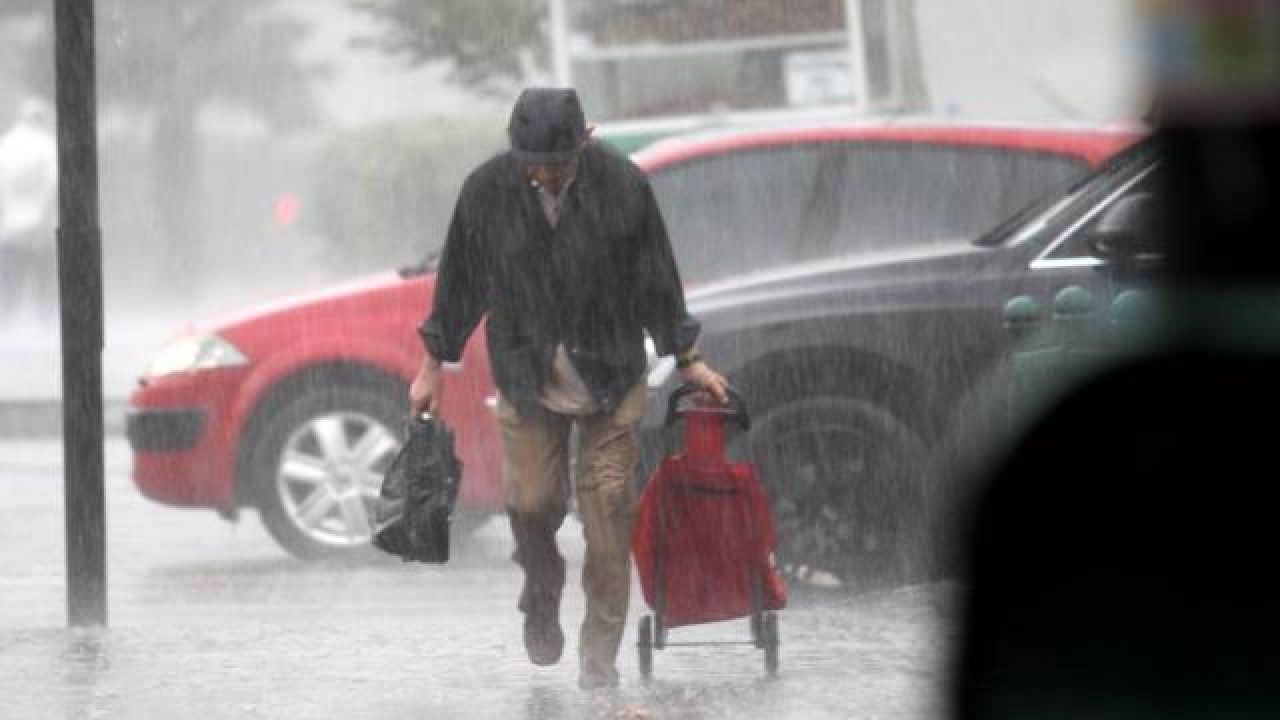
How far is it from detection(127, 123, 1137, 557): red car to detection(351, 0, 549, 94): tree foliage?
17.5 metres

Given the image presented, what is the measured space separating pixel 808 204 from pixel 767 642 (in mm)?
3499

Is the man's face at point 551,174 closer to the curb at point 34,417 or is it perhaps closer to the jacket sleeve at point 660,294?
the jacket sleeve at point 660,294

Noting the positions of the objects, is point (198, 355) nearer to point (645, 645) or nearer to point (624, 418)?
point (645, 645)

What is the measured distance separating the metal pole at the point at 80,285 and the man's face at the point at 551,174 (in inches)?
66.3

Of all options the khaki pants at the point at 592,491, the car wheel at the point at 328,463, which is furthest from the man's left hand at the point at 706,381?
the car wheel at the point at 328,463

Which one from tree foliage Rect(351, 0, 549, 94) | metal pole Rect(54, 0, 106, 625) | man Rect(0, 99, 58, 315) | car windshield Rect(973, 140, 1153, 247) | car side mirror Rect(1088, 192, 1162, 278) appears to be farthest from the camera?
tree foliage Rect(351, 0, 549, 94)

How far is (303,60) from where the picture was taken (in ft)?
122

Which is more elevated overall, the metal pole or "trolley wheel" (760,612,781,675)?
the metal pole

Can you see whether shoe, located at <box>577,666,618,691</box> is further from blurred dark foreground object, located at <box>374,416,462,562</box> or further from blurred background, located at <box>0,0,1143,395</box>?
blurred background, located at <box>0,0,1143,395</box>

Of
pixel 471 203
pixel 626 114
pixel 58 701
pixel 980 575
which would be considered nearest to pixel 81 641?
pixel 58 701

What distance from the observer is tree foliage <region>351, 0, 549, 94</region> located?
29.8 m

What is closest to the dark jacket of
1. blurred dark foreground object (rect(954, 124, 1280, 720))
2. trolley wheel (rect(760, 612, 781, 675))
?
trolley wheel (rect(760, 612, 781, 675))

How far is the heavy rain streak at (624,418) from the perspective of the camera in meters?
8.15

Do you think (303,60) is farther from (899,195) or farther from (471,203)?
(471,203)
